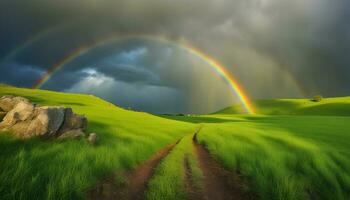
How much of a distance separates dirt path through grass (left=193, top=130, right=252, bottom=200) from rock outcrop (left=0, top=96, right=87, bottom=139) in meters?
10.1

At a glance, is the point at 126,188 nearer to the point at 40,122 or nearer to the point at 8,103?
the point at 40,122

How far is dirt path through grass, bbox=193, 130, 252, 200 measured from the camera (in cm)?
1216

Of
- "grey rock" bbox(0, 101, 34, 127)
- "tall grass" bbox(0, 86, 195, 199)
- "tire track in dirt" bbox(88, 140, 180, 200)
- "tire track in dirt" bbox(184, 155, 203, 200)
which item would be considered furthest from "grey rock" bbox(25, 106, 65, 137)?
"tire track in dirt" bbox(184, 155, 203, 200)

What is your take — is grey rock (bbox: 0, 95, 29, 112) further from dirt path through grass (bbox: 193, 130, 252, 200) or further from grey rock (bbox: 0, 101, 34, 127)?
dirt path through grass (bbox: 193, 130, 252, 200)

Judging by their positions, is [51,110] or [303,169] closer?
[303,169]

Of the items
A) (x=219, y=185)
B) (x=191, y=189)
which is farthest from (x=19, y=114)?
(x=219, y=185)

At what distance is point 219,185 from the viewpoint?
13.6 m

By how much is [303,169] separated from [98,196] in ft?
34.5

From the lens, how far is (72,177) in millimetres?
11352

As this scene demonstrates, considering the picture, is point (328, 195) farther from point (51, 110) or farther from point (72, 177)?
point (51, 110)

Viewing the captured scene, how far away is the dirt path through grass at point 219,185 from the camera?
12.2 m

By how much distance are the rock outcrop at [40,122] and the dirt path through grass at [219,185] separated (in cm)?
1005

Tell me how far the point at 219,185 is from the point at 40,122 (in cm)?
1248

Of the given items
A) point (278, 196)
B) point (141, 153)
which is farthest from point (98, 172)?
point (278, 196)
